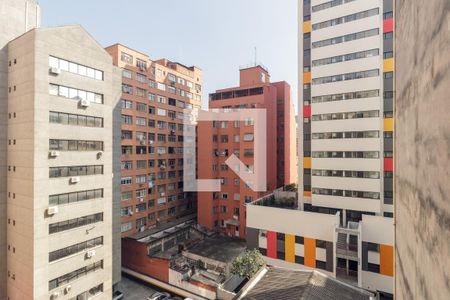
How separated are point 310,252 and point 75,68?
23.6m

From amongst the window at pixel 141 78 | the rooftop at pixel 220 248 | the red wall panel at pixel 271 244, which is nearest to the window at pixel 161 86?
the window at pixel 141 78

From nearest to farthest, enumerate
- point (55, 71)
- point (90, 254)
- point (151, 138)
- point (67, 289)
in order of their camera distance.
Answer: point (55, 71) → point (67, 289) → point (90, 254) → point (151, 138)

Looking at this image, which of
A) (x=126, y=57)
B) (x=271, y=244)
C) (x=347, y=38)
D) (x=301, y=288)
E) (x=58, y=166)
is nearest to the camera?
(x=301, y=288)

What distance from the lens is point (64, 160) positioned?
17.8 m

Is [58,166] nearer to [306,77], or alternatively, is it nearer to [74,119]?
[74,119]

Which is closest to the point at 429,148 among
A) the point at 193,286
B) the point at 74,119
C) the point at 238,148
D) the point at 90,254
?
the point at 74,119

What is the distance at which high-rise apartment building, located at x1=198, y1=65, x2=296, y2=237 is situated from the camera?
109 feet

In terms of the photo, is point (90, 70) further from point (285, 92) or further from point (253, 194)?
point (285, 92)

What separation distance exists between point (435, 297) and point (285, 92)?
37277 mm

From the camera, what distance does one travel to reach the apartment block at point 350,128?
1973 cm

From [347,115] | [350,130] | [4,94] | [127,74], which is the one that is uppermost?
[127,74]

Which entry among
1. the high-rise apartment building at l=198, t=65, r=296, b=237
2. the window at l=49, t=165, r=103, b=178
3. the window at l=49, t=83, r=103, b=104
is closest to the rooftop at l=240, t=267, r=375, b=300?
the window at l=49, t=165, r=103, b=178

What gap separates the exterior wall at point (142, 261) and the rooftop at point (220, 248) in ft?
12.0

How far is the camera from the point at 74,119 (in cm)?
1848
